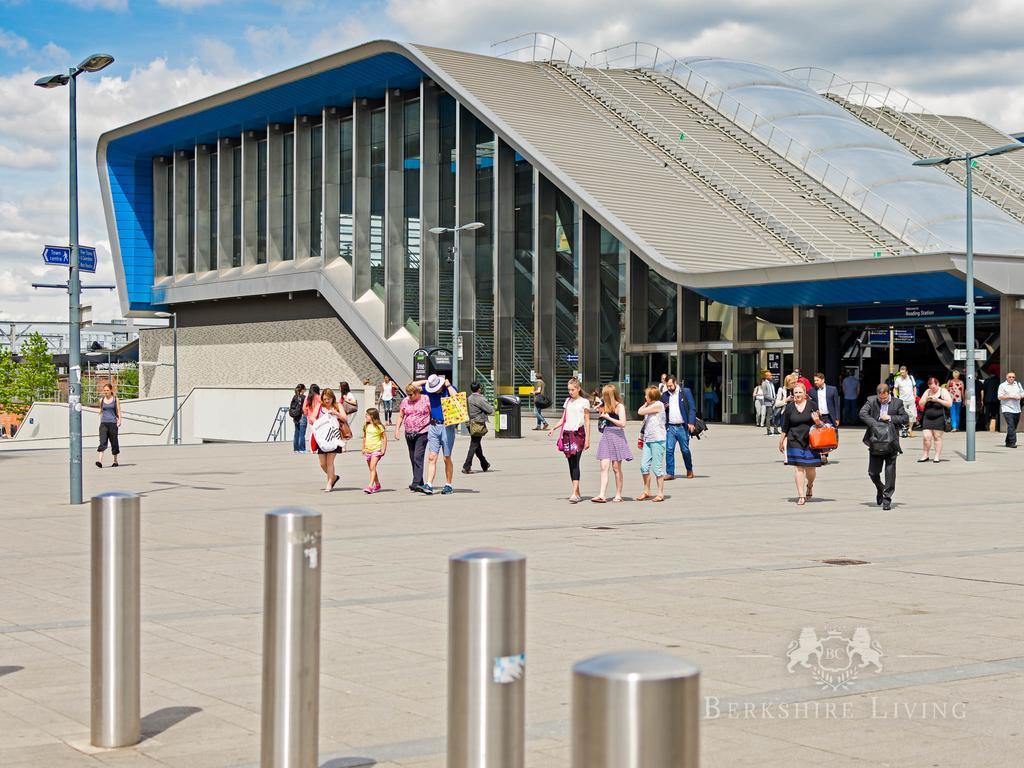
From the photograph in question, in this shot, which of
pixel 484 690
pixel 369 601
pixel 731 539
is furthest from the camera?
pixel 731 539

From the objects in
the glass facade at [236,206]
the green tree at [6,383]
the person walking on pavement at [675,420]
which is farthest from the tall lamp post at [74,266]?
the green tree at [6,383]

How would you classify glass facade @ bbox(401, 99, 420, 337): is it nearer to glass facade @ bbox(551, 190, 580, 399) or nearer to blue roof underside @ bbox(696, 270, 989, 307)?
glass facade @ bbox(551, 190, 580, 399)

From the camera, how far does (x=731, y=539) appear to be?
13203 mm

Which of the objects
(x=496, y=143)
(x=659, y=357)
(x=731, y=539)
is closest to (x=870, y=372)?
(x=659, y=357)

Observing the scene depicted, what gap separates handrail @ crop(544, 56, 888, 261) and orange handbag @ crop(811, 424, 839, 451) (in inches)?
1077

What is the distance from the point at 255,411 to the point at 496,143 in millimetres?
12715

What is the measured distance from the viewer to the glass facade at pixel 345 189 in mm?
54531

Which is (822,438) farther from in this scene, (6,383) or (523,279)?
(6,383)

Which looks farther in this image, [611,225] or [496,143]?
[496,143]

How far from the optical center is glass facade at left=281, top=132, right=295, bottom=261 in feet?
190

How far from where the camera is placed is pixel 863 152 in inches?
2018

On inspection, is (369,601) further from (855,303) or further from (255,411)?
(255,411)

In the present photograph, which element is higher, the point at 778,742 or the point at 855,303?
the point at 855,303

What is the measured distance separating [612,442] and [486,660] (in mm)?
14159
